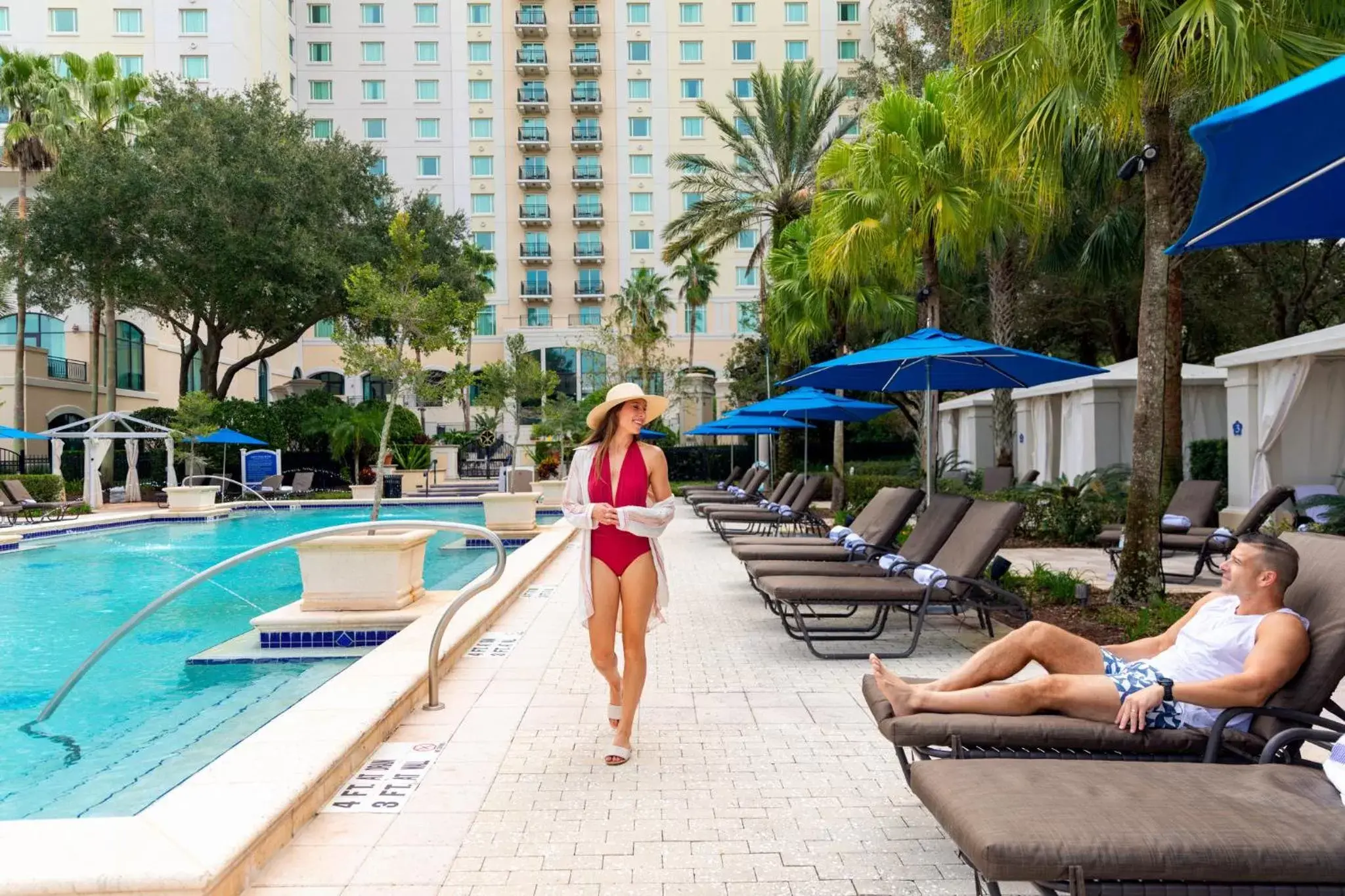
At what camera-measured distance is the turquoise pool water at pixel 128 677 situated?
491 centimetres

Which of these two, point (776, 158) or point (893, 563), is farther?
point (776, 158)

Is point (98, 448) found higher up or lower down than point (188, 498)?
higher up

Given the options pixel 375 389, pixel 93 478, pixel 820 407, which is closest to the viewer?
pixel 820 407

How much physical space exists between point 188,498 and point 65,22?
3653 centimetres

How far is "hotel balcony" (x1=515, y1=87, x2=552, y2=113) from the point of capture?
54156mm

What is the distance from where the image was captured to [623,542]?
14.3ft

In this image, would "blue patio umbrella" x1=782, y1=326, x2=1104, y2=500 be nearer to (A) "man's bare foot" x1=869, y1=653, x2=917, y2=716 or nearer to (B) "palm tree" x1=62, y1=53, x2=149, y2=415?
(A) "man's bare foot" x1=869, y1=653, x2=917, y2=716

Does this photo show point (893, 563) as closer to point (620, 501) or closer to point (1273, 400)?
point (620, 501)

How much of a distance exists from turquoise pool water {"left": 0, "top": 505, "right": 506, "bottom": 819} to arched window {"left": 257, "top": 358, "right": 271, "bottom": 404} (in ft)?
109

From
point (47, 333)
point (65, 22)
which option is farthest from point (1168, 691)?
point (65, 22)

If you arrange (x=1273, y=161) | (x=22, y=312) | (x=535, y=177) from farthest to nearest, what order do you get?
(x=535, y=177) → (x=22, y=312) → (x=1273, y=161)

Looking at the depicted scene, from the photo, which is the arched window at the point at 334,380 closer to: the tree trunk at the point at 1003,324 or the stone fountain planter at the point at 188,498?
the stone fountain planter at the point at 188,498

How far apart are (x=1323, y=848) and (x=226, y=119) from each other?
31.0m

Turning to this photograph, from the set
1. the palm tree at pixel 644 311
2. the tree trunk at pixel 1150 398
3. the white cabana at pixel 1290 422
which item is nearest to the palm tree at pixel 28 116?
the palm tree at pixel 644 311
